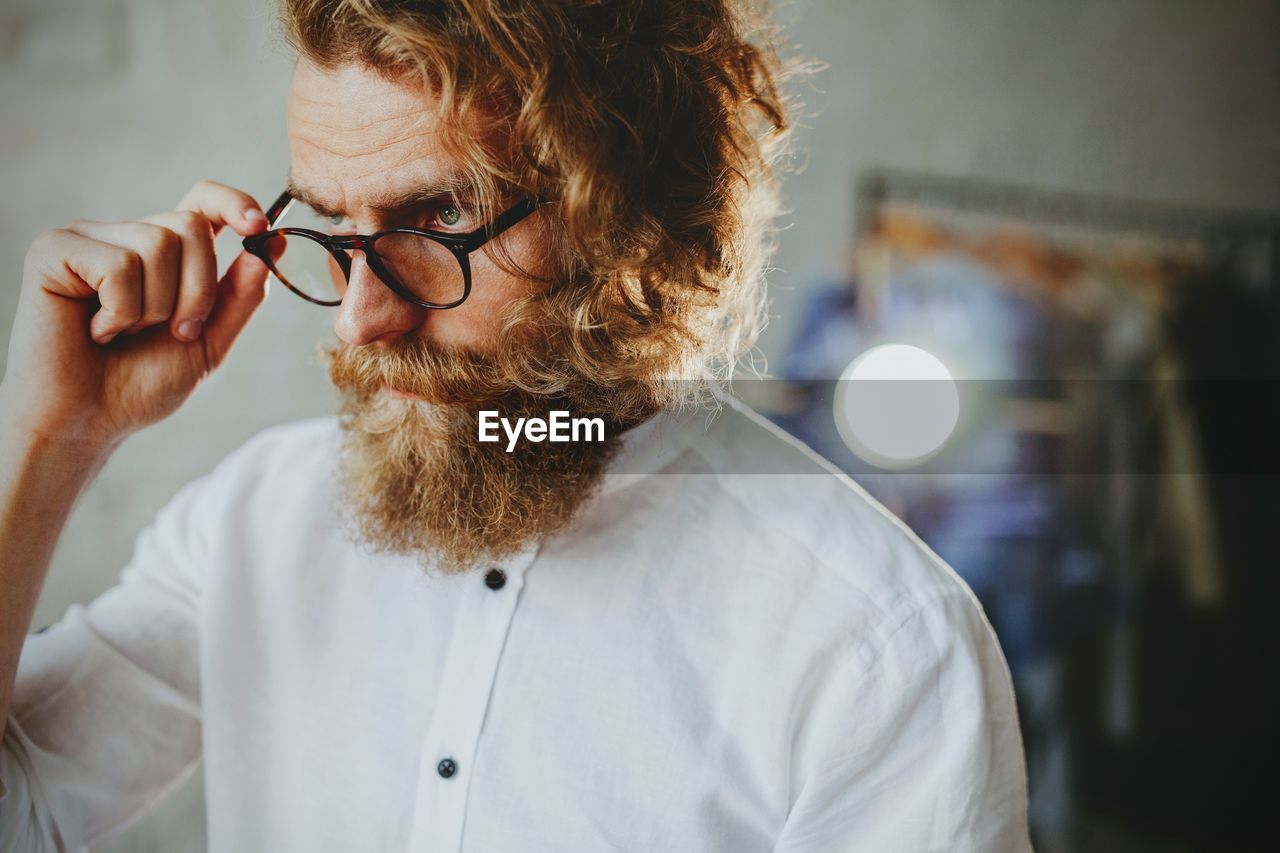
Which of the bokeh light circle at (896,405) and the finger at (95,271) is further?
the bokeh light circle at (896,405)

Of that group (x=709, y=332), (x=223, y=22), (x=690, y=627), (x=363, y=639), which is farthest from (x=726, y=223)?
(x=223, y=22)

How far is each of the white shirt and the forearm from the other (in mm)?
117

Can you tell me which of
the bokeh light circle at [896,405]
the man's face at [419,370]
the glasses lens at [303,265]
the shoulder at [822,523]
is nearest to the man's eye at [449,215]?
the man's face at [419,370]

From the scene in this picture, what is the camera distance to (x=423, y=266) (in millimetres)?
740

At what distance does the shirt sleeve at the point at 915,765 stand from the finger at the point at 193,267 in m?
0.69

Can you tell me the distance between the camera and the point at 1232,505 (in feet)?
6.50

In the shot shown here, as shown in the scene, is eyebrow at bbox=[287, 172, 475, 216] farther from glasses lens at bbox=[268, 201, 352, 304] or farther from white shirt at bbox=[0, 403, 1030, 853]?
white shirt at bbox=[0, 403, 1030, 853]

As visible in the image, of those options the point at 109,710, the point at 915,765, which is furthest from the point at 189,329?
the point at 915,765

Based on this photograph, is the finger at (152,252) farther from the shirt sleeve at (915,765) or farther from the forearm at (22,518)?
the shirt sleeve at (915,765)

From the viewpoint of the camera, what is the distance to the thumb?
32.9 inches

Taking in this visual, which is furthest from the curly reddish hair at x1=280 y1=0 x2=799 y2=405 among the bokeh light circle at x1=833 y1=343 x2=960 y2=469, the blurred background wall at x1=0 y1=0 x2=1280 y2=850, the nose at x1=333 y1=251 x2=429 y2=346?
the bokeh light circle at x1=833 y1=343 x2=960 y2=469

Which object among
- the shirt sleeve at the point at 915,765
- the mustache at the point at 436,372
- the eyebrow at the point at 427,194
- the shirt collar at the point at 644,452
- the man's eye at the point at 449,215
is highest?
the eyebrow at the point at 427,194

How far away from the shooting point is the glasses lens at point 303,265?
2.62ft

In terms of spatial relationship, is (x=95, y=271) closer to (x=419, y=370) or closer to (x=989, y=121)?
(x=419, y=370)
